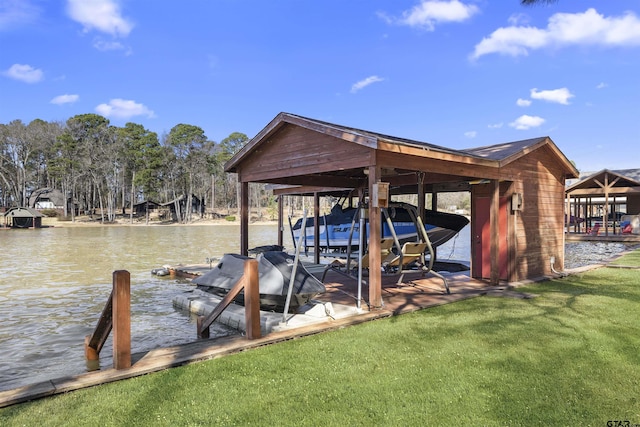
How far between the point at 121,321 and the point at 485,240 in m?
6.43

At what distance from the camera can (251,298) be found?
4.44 m

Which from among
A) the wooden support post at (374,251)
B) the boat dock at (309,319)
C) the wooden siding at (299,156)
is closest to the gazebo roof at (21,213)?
the wooden siding at (299,156)

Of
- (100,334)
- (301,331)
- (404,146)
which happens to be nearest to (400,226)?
(404,146)

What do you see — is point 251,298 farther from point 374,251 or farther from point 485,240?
point 485,240

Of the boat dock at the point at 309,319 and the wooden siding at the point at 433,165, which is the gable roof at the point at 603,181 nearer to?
the boat dock at the point at 309,319

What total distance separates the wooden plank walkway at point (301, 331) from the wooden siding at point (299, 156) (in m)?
2.03

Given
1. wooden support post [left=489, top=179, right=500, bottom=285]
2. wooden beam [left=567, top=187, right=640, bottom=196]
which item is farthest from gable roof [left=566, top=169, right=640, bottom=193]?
wooden support post [left=489, top=179, right=500, bottom=285]

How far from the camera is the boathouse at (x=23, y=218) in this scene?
40.4m

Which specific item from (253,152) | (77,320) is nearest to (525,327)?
(253,152)

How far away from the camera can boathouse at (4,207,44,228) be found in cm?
4044

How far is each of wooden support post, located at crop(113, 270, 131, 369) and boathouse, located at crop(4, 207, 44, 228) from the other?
4475 cm

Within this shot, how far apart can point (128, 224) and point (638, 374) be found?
2091 inches

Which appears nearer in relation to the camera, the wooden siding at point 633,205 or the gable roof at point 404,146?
the gable roof at point 404,146

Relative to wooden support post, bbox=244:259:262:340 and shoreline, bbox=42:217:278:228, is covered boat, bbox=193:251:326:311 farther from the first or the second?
shoreline, bbox=42:217:278:228
